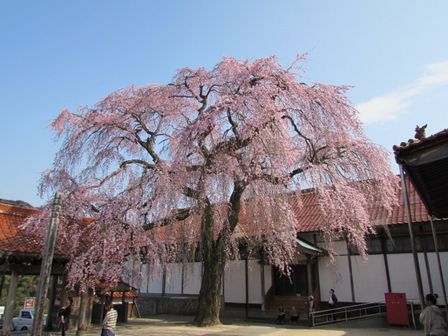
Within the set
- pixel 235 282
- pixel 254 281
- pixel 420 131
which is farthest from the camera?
pixel 235 282

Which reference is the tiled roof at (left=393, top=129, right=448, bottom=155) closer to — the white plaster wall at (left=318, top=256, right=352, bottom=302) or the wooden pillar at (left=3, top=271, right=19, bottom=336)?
the wooden pillar at (left=3, top=271, right=19, bottom=336)

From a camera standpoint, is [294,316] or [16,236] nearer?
[16,236]

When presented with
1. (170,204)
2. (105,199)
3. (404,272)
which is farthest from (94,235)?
(404,272)

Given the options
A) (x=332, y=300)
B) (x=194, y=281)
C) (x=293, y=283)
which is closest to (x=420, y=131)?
(x=332, y=300)

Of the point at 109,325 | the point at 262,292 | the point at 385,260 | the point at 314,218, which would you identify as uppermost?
the point at 314,218

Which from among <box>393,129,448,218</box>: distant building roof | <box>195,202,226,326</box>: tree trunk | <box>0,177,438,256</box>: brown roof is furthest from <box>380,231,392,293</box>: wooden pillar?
<box>393,129,448,218</box>: distant building roof

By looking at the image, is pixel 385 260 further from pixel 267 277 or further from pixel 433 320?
pixel 433 320

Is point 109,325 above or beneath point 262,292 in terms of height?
beneath

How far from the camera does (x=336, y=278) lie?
56.3ft

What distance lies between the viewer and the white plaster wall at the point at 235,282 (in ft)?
66.0

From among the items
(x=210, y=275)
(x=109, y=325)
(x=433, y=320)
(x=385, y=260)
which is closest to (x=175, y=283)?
(x=210, y=275)

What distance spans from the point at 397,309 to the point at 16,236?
14503mm

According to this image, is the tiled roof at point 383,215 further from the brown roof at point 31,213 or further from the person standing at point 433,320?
the person standing at point 433,320

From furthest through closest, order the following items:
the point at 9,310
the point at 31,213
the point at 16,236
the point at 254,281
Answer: the point at 254,281 → the point at 31,213 → the point at 16,236 → the point at 9,310
